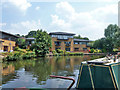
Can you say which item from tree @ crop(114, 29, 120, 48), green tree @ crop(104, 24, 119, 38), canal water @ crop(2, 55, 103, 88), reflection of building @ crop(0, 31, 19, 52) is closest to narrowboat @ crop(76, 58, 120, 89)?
canal water @ crop(2, 55, 103, 88)

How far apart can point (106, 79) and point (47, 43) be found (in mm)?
37402

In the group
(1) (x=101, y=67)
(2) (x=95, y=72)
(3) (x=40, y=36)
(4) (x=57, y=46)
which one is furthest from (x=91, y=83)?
(4) (x=57, y=46)

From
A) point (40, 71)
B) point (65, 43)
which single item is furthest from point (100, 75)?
point (65, 43)

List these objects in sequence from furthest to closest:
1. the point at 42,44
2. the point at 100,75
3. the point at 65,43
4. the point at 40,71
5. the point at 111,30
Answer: the point at 65,43
the point at 111,30
the point at 42,44
the point at 40,71
the point at 100,75

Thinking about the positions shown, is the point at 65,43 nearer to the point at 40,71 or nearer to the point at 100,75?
the point at 40,71

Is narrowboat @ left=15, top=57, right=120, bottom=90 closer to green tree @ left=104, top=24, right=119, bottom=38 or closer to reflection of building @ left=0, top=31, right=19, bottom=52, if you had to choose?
reflection of building @ left=0, top=31, right=19, bottom=52

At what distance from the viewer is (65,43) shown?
54.9 metres

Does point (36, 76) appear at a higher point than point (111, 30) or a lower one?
lower

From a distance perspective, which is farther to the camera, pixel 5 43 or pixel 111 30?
pixel 111 30

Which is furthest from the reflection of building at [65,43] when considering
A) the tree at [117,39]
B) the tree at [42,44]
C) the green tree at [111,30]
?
the tree at [117,39]

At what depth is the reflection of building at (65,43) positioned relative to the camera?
53.2m

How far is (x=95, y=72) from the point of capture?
608cm

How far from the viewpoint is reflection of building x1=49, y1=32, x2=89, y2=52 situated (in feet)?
174

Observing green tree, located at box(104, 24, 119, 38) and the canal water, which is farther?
green tree, located at box(104, 24, 119, 38)
